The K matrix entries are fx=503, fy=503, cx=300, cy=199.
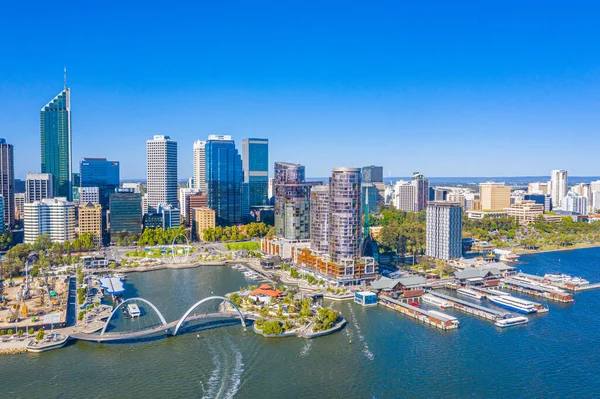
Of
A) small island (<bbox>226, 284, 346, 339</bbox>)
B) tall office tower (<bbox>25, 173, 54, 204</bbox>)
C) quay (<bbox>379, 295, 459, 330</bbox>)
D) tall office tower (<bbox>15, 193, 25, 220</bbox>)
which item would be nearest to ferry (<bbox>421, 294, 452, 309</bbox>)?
quay (<bbox>379, 295, 459, 330</bbox>)

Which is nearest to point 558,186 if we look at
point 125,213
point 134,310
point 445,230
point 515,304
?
point 445,230

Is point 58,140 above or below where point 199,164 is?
above

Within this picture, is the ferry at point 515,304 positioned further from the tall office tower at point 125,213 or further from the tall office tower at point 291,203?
the tall office tower at point 125,213

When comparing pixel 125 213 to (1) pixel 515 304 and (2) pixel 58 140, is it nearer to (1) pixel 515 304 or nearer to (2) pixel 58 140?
(2) pixel 58 140

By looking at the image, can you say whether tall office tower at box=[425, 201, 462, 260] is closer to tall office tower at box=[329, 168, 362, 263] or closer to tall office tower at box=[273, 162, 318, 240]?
tall office tower at box=[329, 168, 362, 263]

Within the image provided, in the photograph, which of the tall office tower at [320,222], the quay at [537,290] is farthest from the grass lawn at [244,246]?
the quay at [537,290]
